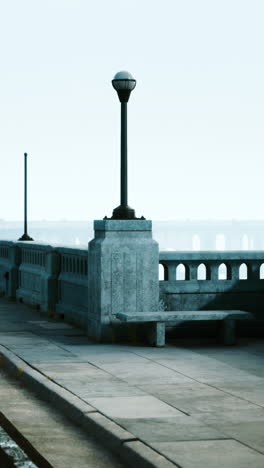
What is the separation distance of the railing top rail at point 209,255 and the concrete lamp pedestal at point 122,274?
79 cm

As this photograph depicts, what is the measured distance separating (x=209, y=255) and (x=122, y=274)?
1788mm

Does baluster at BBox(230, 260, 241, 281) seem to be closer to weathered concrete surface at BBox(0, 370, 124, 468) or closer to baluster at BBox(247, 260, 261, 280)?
baluster at BBox(247, 260, 261, 280)

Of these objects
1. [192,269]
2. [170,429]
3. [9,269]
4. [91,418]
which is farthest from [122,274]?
[9,269]

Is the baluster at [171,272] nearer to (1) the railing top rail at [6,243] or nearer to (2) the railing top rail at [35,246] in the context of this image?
(2) the railing top rail at [35,246]

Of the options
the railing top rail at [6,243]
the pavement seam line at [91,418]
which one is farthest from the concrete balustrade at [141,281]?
the railing top rail at [6,243]

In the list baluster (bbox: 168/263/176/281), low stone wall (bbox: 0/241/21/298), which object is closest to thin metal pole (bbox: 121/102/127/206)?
baluster (bbox: 168/263/176/281)

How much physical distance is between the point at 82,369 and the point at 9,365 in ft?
3.73

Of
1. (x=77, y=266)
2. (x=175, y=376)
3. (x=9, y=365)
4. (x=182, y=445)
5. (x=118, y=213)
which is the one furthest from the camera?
(x=77, y=266)

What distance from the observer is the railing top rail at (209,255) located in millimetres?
15500

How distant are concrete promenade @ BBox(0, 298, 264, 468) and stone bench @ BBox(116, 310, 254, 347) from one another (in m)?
0.21

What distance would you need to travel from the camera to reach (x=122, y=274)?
47.6 feet

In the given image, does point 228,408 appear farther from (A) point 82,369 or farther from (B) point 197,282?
(B) point 197,282

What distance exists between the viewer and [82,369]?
1173 centimetres

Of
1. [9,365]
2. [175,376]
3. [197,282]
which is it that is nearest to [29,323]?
[197,282]
